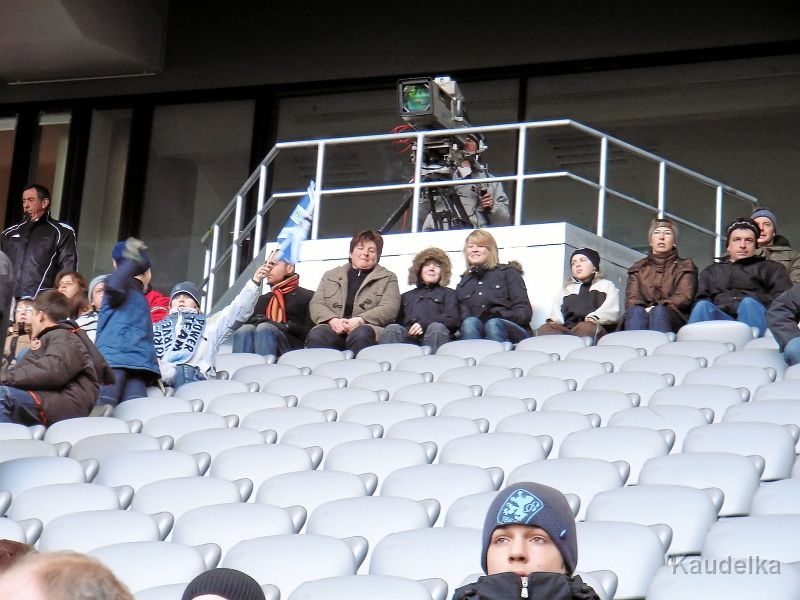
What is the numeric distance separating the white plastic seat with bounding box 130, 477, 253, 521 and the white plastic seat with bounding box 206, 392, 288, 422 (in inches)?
47.4

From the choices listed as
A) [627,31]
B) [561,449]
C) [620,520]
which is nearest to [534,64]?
[627,31]

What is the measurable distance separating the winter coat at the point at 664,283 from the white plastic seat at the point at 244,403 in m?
2.07

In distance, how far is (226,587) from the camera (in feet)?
7.47

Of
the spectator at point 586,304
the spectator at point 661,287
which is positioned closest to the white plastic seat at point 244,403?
the spectator at point 586,304

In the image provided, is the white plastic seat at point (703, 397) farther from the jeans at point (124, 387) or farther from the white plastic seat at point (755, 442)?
the jeans at point (124, 387)

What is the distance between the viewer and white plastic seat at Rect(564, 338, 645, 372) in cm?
602

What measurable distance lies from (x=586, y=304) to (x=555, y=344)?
68 cm

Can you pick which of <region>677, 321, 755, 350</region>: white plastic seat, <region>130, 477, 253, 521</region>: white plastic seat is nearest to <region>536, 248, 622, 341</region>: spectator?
<region>677, 321, 755, 350</region>: white plastic seat

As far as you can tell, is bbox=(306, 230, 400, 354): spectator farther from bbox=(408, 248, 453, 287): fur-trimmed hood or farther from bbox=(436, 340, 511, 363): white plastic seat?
bbox=(436, 340, 511, 363): white plastic seat

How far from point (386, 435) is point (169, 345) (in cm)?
185

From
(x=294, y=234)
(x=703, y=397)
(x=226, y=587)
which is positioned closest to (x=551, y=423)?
(x=703, y=397)

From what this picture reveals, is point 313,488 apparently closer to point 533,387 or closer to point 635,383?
point 533,387

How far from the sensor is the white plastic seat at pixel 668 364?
223 inches

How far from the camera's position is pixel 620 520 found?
376cm
